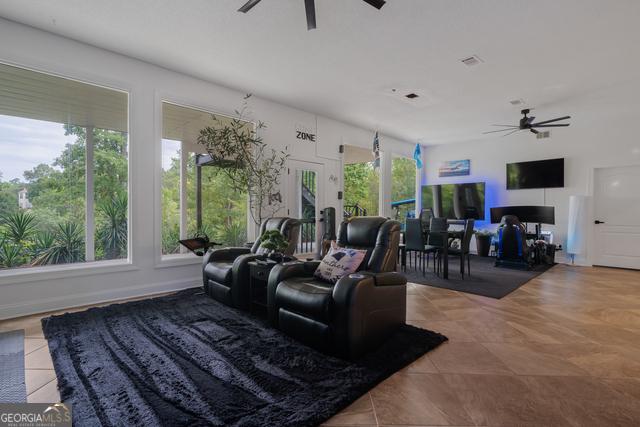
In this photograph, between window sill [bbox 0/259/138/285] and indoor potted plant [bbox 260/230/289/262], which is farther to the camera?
indoor potted plant [bbox 260/230/289/262]

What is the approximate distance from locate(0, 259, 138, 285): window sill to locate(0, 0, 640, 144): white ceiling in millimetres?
2557

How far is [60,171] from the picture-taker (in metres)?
3.65

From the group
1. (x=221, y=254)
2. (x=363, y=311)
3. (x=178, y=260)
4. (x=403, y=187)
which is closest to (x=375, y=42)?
(x=363, y=311)

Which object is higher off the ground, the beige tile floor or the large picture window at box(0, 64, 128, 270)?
the large picture window at box(0, 64, 128, 270)

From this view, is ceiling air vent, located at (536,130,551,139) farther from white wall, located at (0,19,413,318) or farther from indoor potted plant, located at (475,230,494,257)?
white wall, located at (0,19,413,318)

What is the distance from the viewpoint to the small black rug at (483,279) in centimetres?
427

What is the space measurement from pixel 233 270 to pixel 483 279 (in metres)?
3.98

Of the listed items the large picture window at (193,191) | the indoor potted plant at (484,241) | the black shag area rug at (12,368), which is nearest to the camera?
the black shag area rug at (12,368)

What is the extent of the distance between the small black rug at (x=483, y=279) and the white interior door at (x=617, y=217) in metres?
1.23

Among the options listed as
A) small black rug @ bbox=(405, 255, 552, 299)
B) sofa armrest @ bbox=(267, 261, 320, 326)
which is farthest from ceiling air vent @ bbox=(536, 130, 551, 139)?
sofa armrest @ bbox=(267, 261, 320, 326)

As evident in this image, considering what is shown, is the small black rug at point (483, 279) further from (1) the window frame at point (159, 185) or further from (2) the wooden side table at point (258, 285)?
(1) the window frame at point (159, 185)

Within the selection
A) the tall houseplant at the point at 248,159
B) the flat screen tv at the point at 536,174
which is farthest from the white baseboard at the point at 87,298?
the flat screen tv at the point at 536,174

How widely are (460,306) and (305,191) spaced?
3.32 meters

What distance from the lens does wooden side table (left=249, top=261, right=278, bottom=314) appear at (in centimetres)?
300
